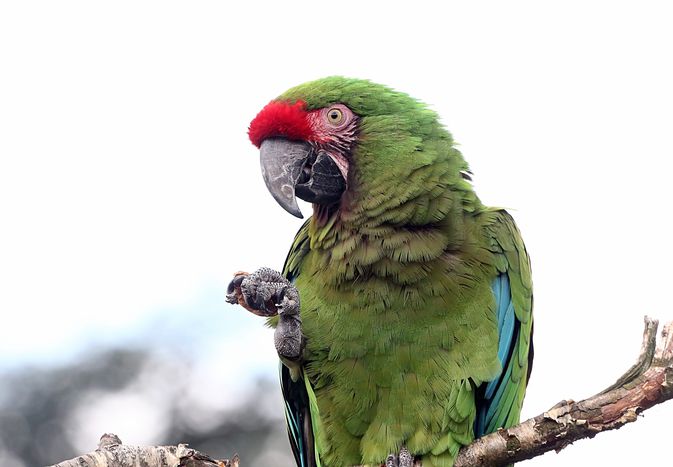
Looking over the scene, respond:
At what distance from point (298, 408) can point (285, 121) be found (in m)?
1.56

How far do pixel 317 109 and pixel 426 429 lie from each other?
171 centimetres

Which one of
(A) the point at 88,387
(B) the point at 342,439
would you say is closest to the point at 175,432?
(A) the point at 88,387

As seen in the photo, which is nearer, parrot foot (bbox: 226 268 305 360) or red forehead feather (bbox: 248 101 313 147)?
parrot foot (bbox: 226 268 305 360)

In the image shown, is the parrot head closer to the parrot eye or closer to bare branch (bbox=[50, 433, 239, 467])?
the parrot eye

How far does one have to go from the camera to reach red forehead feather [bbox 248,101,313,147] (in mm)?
4164

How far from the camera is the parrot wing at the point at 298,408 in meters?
4.29

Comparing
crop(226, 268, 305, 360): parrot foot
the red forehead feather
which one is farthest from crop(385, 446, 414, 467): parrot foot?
the red forehead feather

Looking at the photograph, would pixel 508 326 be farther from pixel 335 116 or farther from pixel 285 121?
pixel 285 121

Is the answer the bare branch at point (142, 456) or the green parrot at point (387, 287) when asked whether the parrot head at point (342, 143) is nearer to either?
the green parrot at point (387, 287)

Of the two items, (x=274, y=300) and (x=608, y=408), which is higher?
(x=274, y=300)

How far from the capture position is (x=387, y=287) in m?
3.90

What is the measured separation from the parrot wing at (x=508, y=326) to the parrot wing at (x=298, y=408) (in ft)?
3.01

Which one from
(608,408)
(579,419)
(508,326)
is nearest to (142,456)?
→ (579,419)

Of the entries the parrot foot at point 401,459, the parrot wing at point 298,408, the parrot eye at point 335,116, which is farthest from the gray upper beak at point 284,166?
the parrot foot at point 401,459
